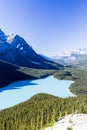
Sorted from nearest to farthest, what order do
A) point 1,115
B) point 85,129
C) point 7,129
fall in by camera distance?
point 85,129 < point 7,129 < point 1,115

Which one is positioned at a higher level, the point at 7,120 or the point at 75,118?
the point at 75,118

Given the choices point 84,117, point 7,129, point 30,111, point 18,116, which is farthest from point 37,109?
point 84,117

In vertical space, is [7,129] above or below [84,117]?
below

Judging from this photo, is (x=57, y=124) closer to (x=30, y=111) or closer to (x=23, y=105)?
(x=30, y=111)

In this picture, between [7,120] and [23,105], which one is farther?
[23,105]

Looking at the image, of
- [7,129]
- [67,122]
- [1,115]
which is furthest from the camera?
[1,115]

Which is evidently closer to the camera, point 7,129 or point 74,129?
point 74,129

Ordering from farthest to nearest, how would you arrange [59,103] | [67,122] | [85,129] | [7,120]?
[59,103] < [7,120] < [67,122] < [85,129]

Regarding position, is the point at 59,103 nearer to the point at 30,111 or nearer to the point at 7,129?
the point at 30,111

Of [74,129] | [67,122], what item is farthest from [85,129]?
[67,122]
